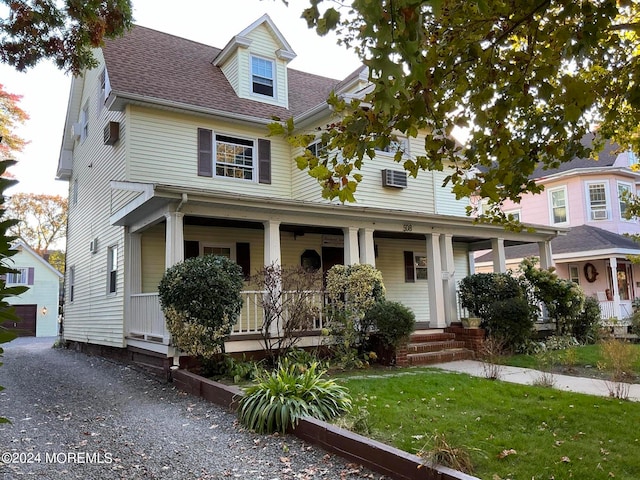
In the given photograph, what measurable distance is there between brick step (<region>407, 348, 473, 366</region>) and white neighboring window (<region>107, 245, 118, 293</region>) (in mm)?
7241

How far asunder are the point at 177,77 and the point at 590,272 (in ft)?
58.3

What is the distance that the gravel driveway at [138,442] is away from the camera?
4.52 m

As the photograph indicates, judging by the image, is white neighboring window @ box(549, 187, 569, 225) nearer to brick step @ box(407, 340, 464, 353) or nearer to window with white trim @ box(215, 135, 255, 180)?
brick step @ box(407, 340, 464, 353)

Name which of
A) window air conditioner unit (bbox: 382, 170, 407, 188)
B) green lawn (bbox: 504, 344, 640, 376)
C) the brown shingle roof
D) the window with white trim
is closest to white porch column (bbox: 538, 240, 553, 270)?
green lawn (bbox: 504, 344, 640, 376)

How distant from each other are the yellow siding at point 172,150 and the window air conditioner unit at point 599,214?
15310mm

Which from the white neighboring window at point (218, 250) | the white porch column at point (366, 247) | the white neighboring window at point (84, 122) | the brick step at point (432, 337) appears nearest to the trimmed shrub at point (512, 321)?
the brick step at point (432, 337)

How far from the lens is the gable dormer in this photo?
14.2 metres

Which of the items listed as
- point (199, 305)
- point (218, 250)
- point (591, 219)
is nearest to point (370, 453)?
point (199, 305)

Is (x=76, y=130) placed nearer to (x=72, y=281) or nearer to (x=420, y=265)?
(x=72, y=281)

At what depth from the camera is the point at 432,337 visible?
37.3ft

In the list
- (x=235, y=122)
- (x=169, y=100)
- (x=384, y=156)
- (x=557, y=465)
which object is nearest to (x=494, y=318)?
(x=384, y=156)

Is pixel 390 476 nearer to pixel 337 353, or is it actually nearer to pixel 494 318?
pixel 337 353

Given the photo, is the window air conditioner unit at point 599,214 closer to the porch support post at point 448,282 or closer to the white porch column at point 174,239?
the porch support post at point 448,282

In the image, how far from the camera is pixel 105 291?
12492mm
